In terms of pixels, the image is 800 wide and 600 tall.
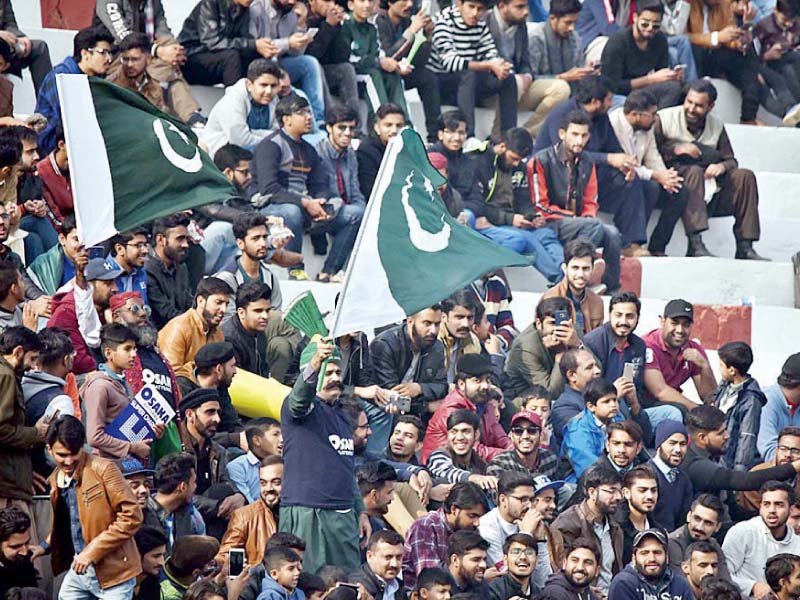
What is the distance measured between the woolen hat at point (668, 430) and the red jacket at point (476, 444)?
0.94 metres

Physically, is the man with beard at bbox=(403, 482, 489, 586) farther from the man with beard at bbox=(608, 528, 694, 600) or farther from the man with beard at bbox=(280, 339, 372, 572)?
the man with beard at bbox=(608, 528, 694, 600)

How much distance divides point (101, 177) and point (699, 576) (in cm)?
429

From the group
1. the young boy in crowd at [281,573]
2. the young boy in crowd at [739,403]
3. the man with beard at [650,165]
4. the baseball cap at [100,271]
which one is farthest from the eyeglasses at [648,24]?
the young boy in crowd at [281,573]

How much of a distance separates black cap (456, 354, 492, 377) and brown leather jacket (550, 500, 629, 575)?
103 cm

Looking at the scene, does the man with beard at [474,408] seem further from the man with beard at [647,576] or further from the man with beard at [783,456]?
the man with beard at [783,456]

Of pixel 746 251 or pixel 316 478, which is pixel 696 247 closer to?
pixel 746 251

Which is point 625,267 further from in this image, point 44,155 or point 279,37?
point 44,155

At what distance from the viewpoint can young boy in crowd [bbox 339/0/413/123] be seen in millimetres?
18453

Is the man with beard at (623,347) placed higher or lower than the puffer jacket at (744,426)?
higher

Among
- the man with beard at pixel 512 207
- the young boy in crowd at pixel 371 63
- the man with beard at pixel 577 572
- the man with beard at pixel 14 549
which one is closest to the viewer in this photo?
the man with beard at pixel 14 549

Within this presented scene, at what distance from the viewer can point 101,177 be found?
1325cm

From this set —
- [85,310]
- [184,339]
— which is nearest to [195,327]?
[184,339]

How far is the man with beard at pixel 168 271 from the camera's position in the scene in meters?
14.7

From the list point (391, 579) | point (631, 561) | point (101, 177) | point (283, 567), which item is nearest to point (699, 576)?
point (631, 561)
